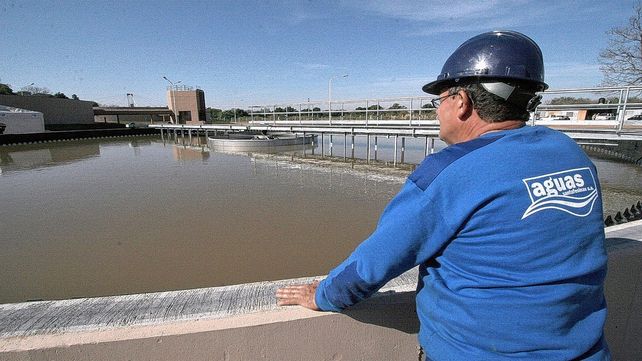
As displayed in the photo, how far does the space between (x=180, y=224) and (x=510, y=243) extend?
7.38 metres

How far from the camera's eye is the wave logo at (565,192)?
2.20ft

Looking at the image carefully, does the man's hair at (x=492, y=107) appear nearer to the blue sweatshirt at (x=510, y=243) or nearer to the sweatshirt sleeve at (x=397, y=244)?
the blue sweatshirt at (x=510, y=243)

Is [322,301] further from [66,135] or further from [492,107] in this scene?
[66,135]

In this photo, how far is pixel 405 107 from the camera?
14.8 metres

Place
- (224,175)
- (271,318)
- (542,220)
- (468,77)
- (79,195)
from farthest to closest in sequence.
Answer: (224,175)
(79,195)
(271,318)
(468,77)
(542,220)

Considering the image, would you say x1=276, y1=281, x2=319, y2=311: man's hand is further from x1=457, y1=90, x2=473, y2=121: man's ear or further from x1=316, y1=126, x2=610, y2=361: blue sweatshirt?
x1=457, y1=90, x2=473, y2=121: man's ear

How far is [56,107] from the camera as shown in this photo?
115 ft

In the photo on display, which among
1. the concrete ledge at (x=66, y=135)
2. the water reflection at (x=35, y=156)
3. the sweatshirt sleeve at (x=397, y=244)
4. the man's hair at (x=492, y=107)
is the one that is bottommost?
the water reflection at (x=35, y=156)

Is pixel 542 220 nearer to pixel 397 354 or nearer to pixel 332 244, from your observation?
pixel 397 354

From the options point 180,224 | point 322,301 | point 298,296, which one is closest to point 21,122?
point 180,224

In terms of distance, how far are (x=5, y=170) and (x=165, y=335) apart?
64.0 ft

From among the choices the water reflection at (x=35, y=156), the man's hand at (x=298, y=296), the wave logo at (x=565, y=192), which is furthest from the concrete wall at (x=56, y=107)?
the wave logo at (x=565, y=192)

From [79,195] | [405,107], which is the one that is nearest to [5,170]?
[79,195]

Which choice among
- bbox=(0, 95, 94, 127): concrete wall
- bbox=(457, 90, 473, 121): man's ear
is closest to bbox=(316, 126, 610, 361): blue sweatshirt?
bbox=(457, 90, 473, 121): man's ear
